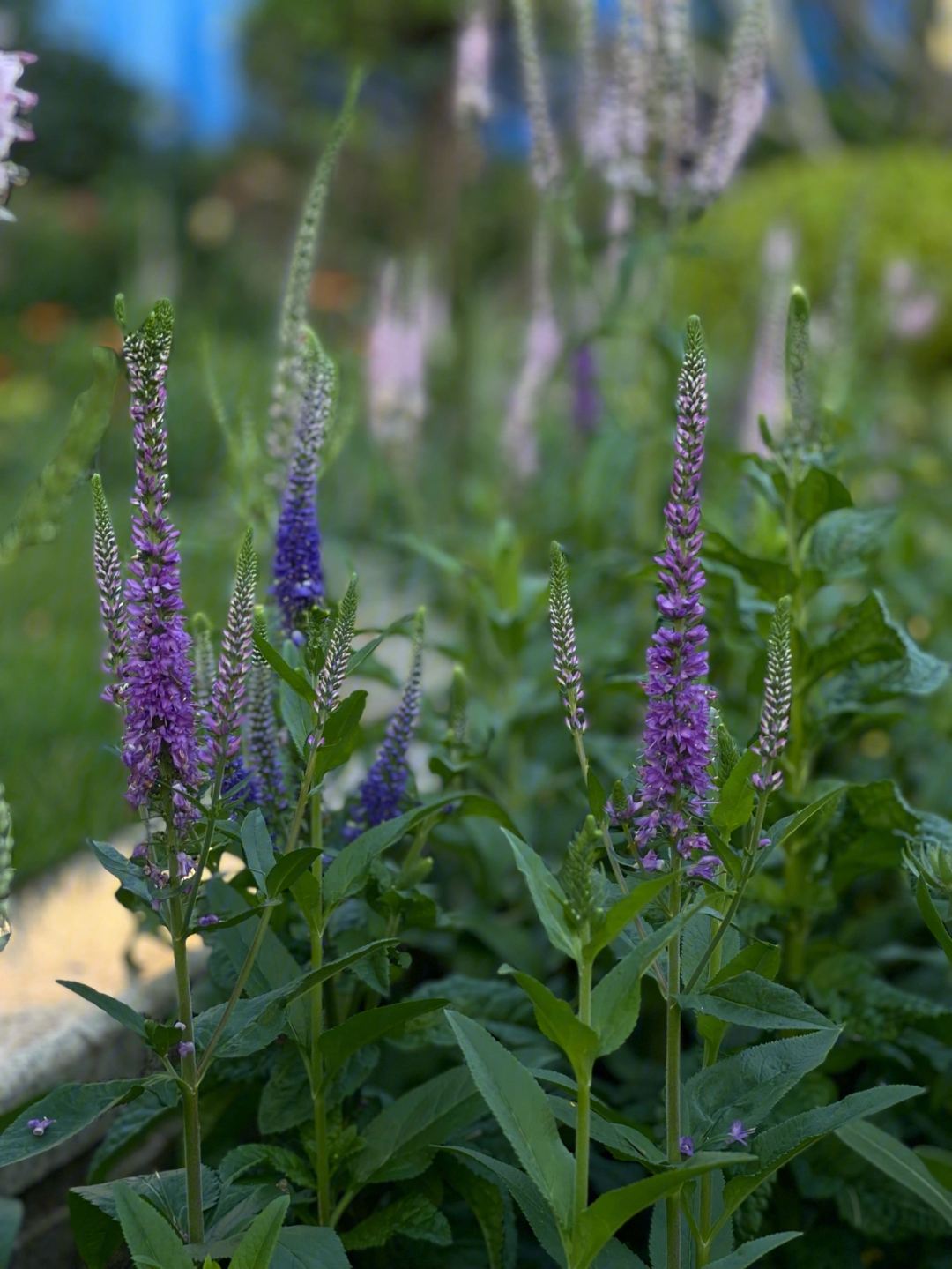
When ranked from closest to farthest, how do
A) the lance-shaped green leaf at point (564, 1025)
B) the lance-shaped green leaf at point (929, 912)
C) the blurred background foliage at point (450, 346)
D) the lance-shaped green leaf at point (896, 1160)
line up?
1. the lance-shaped green leaf at point (564, 1025)
2. the lance-shaped green leaf at point (929, 912)
3. the lance-shaped green leaf at point (896, 1160)
4. the blurred background foliage at point (450, 346)

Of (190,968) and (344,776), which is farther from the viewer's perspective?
(344,776)

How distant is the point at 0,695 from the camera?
288cm

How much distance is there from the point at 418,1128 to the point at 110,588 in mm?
640

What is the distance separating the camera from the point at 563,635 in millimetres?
1111

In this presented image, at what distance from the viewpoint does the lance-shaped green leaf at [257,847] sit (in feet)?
3.75

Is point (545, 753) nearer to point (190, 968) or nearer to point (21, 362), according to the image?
point (190, 968)

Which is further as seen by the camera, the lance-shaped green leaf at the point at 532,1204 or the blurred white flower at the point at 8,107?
the lance-shaped green leaf at the point at 532,1204

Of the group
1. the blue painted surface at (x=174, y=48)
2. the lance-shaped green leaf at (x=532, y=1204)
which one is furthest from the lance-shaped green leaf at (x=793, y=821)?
the blue painted surface at (x=174, y=48)

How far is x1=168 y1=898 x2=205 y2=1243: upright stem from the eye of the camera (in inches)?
44.6

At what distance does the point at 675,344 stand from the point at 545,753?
784 mm

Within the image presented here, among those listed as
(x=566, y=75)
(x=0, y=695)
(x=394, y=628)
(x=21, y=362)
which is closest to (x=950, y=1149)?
(x=394, y=628)

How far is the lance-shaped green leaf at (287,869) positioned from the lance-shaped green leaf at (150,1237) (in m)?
0.27

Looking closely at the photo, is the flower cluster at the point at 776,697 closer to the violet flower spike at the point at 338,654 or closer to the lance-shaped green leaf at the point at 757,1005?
the lance-shaped green leaf at the point at 757,1005

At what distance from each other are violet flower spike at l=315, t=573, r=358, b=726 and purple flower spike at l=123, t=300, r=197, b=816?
112 millimetres
